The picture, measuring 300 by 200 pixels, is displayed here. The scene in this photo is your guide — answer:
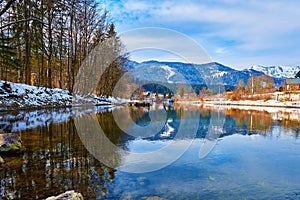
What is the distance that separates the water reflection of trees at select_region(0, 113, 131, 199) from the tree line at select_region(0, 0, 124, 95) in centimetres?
1485

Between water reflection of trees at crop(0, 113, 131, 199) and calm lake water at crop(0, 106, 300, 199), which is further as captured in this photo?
calm lake water at crop(0, 106, 300, 199)

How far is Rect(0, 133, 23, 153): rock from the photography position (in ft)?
22.8

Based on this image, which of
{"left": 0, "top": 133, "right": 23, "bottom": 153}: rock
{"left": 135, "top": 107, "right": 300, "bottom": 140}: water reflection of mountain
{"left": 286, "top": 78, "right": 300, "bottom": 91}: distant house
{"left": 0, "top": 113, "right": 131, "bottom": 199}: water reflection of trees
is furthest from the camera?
{"left": 286, "top": 78, "right": 300, "bottom": 91}: distant house

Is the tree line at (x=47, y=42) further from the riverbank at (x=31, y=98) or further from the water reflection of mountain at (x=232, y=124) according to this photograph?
the water reflection of mountain at (x=232, y=124)

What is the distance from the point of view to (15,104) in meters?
19.1

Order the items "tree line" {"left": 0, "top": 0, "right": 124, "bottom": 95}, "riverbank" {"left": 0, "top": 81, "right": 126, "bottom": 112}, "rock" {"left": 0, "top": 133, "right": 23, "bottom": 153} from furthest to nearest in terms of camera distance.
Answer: "tree line" {"left": 0, "top": 0, "right": 124, "bottom": 95}, "riverbank" {"left": 0, "top": 81, "right": 126, "bottom": 112}, "rock" {"left": 0, "top": 133, "right": 23, "bottom": 153}

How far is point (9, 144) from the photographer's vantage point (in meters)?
7.06

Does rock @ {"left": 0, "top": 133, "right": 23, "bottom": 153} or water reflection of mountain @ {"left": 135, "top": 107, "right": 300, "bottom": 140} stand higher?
rock @ {"left": 0, "top": 133, "right": 23, "bottom": 153}

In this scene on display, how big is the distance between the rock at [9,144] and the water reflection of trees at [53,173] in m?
0.28

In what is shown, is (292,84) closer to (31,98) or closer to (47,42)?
(47,42)

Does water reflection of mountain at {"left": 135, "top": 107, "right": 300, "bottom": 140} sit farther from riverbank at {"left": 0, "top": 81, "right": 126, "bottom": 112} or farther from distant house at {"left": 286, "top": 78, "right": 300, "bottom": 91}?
distant house at {"left": 286, "top": 78, "right": 300, "bottom": 91}

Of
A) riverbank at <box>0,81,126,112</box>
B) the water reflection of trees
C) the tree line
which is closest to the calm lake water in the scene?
the water reflection of trees

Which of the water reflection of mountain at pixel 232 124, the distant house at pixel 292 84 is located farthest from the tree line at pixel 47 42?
the distant house at pixel 292 84

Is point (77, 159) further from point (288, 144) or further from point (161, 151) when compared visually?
point (288, 144)
